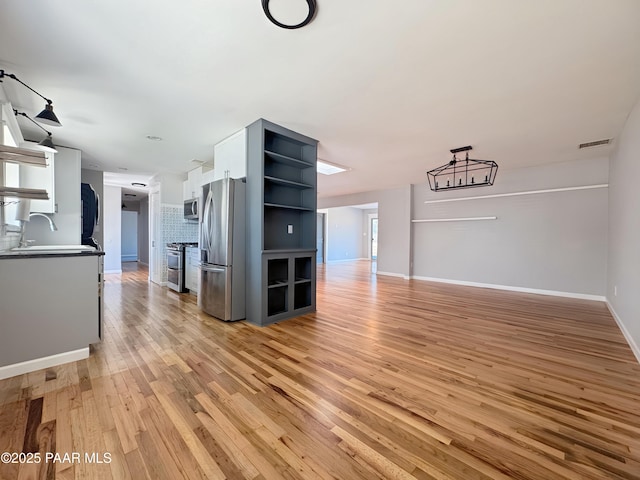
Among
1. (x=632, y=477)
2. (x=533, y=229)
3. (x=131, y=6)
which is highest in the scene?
(x=131, y=6)

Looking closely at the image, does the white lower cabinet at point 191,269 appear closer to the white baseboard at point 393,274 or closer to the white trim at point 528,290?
the white baseboard at point 393,274

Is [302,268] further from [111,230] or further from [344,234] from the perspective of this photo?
[344,234]

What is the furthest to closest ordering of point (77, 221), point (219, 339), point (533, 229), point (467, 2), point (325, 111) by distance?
point (533, 229) → point (77, 221) → point (325, 111) → point (219, 339) → point (467, 2)

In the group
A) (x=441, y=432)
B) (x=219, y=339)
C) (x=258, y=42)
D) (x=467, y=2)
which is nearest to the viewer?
(x=441, y=432)

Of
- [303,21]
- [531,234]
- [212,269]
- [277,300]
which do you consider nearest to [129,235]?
[212,269]

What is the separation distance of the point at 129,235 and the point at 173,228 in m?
8.59

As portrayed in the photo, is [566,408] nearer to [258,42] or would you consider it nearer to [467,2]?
[467,2]

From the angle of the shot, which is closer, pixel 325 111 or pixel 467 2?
pixel 467 2

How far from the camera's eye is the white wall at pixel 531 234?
192 inches

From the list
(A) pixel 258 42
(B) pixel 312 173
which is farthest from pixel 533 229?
(A) pixel 258 42

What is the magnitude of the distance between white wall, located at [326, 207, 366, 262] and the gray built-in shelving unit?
7.35 meters

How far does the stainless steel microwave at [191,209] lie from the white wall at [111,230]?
11.2ft

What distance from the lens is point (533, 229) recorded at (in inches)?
215

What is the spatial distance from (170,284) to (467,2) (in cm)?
612
